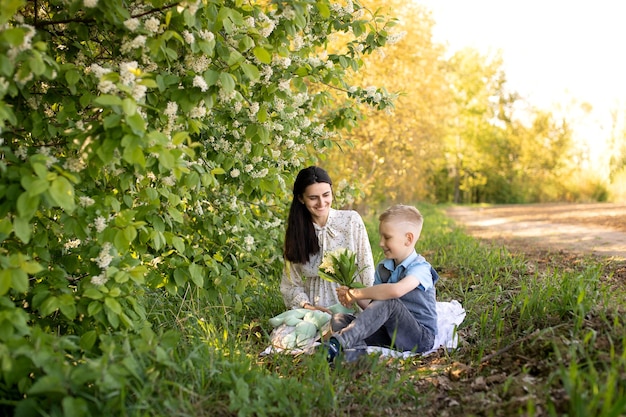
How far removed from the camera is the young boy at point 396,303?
3.42 metres

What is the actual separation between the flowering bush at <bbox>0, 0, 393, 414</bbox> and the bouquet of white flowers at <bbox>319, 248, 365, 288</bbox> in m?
0.62

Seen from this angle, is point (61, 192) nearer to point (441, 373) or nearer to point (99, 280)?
point (99, 280)

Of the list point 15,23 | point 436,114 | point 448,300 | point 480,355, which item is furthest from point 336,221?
point 436,114

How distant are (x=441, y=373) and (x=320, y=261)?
4.79 feet

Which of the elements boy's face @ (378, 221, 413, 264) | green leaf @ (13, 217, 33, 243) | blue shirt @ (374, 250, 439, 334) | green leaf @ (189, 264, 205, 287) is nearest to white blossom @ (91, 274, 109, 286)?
green leaf @ (13, 217, 33, 243)

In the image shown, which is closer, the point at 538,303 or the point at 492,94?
the point at 538,303

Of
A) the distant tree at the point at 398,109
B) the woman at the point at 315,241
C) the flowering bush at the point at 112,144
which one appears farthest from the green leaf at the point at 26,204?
the distant tree at the point at 398,109

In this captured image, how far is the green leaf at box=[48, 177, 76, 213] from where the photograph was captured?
221 centimetres

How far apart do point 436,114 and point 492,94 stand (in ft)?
62.7

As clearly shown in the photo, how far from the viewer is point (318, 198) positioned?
4230mm

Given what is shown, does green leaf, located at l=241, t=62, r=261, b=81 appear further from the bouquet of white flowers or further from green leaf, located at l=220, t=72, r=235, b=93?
the bouquet of white flowers

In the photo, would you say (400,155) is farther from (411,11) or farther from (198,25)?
(198,25)

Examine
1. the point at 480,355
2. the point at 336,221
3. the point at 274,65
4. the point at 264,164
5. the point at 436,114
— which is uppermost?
the point at 436,114

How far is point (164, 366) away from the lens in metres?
2.70
